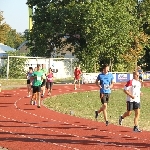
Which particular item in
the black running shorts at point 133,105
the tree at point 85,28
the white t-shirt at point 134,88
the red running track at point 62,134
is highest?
the tree at point 85,28

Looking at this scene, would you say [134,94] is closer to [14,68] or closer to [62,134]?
[62,134]

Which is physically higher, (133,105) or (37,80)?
(37,80)

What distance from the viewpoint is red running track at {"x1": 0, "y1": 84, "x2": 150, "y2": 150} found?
1009 centimetres

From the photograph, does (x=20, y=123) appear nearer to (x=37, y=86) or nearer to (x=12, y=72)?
(x=37, y=86)

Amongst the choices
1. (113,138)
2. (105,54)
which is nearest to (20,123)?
(113,138)

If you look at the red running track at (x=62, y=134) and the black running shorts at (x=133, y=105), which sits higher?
the black running shorts at (x=133, y=105)

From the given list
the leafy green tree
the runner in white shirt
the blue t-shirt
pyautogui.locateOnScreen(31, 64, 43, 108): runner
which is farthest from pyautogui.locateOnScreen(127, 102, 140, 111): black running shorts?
the leafy green tree

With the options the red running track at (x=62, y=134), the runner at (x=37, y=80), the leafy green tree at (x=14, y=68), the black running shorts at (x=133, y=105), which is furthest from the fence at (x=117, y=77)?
the black running shorts at (x=133, y=105)

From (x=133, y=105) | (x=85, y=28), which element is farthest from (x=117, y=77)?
(x=133, y=105)

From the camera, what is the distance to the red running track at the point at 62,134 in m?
10.1

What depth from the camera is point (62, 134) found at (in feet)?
38.8

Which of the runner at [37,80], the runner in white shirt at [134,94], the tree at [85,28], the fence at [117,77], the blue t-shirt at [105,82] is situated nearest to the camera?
the runner in white shirt at [134,94]

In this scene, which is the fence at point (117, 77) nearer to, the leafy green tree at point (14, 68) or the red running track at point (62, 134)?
the leafy green tree at point (14, 68)

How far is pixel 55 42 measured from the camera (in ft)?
165
